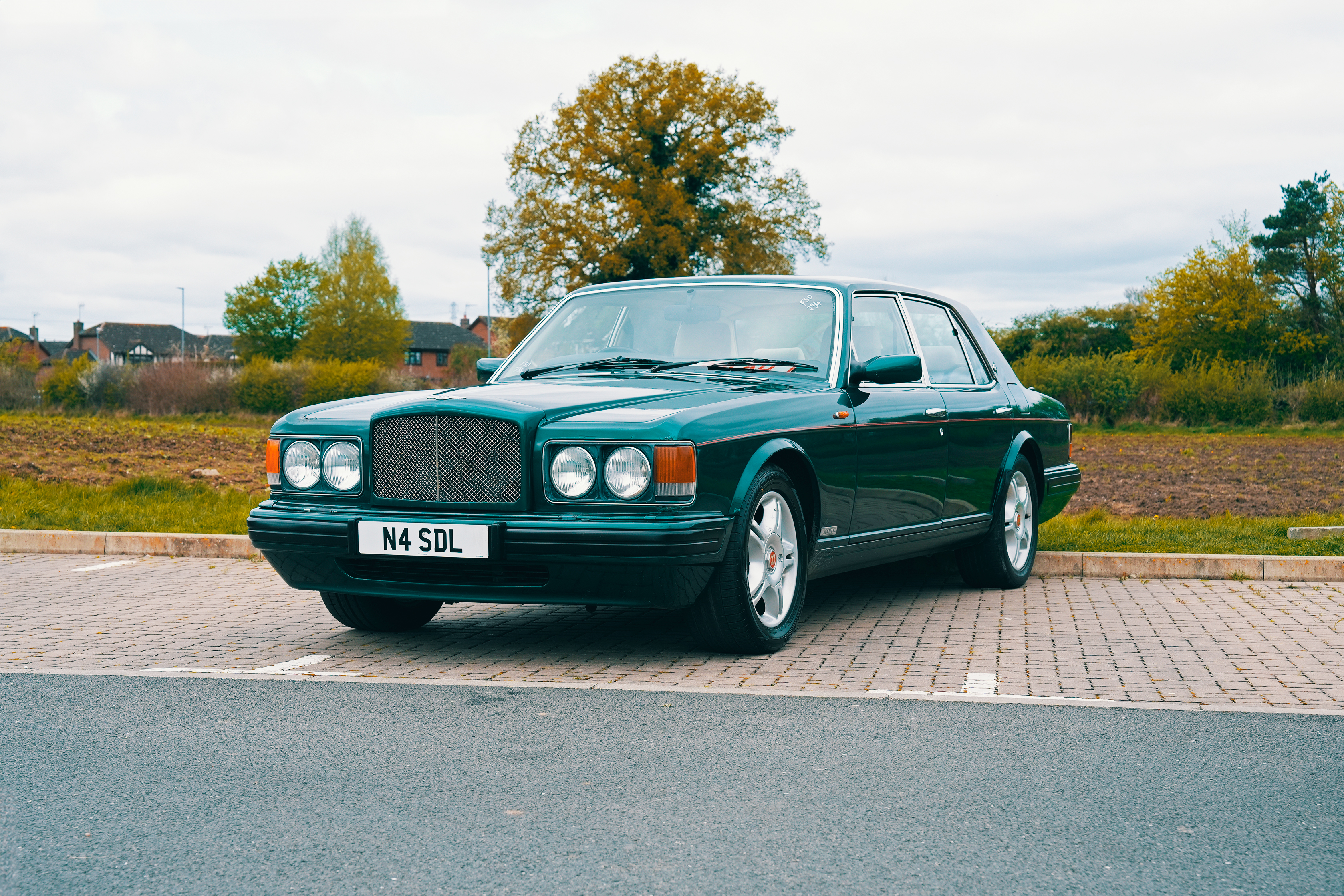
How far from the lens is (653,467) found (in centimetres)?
528

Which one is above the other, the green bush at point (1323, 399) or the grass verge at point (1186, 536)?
the green bush at point (1323, 399)

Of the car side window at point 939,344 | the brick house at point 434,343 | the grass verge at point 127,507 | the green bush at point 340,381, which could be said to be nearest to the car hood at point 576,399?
the car side window at point 939,344

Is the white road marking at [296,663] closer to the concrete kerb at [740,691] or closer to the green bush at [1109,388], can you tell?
the concrete kerb at [740,691]

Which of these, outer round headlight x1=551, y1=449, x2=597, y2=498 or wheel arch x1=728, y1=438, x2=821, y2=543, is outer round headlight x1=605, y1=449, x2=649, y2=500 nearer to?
outer round headlight x1=551, y1=449, x2=597, y2=498

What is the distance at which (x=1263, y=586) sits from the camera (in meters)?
8.20

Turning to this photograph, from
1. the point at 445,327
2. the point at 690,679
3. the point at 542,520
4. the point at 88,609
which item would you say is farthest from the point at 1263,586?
the point at 445,327

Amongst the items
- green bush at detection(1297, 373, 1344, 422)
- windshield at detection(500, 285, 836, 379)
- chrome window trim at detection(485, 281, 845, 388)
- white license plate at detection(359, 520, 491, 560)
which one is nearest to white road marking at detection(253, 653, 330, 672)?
white license plate at detection(359, 520, 491, 560)

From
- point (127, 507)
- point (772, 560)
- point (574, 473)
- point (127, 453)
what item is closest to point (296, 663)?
point (574, 473)

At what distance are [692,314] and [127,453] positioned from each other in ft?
60.7

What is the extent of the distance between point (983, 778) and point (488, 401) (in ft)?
8.70

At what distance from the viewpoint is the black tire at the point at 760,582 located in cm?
554

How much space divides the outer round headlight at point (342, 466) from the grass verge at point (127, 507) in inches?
189

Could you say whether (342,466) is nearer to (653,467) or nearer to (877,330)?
(653,467)

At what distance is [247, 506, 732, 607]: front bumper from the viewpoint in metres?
5.23
